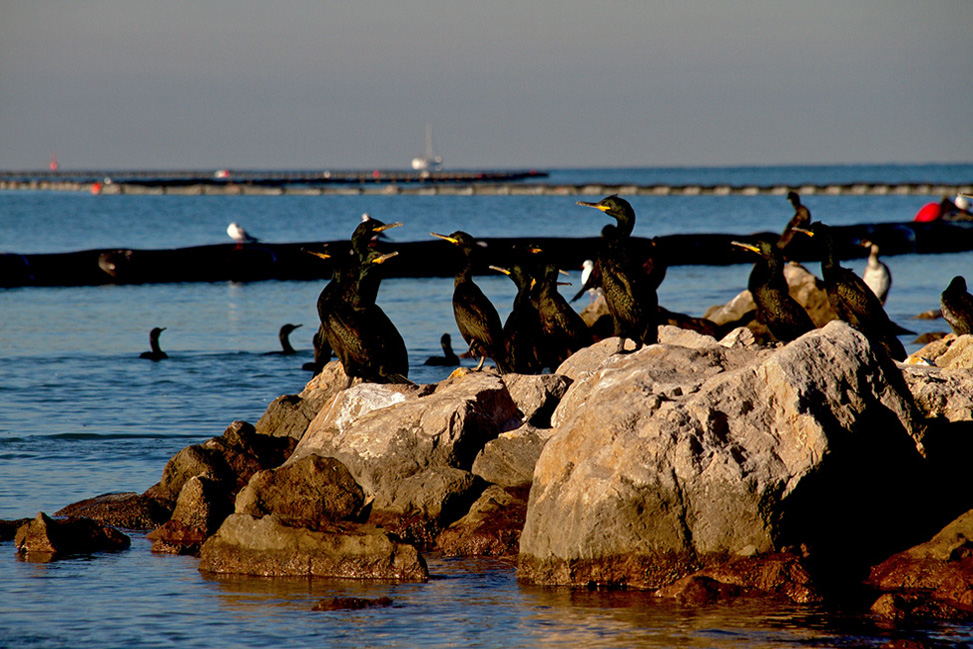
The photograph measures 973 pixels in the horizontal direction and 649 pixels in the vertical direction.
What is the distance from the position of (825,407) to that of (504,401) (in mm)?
2918

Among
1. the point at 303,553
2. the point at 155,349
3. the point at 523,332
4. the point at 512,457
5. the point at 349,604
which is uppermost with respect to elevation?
the point at 155,349

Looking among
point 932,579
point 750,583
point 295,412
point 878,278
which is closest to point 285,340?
point 295,412

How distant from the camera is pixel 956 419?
8.36 m

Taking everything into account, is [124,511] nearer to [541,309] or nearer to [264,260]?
[541,309]

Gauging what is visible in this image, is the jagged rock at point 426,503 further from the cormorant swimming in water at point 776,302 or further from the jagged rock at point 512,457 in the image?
the cormorant swimming in water at point 776,302

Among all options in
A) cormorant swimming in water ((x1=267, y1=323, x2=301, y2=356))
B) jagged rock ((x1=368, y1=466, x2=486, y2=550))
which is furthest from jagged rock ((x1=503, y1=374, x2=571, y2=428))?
cormorant swimming in water ((x1=267, y1=323, x2=301, y2=356))

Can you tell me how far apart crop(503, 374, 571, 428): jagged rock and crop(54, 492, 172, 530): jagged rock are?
291cm

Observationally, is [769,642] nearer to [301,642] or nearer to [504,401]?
[301,642]

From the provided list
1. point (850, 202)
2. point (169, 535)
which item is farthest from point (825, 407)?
point (850, 202)

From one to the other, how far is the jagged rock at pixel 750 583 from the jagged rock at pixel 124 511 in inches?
169

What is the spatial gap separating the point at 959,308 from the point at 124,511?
925cm

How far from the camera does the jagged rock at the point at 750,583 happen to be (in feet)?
23.2

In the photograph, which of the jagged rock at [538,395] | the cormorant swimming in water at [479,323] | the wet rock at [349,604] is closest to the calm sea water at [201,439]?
the wet rock at [349,604]

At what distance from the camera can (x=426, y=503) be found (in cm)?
878
